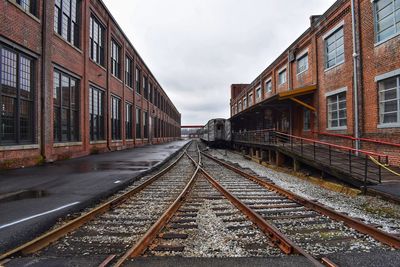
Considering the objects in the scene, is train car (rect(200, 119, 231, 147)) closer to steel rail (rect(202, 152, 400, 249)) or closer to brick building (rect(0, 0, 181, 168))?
brick building (rect(0, 0, 181, 168))

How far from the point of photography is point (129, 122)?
2944 centimetres

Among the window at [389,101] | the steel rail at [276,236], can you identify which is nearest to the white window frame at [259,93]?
the window at [389,101]

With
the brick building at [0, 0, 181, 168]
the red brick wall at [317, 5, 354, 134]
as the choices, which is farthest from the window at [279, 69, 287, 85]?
the brick building at [0, 0, 181, 168]

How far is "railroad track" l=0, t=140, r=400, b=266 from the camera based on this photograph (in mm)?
3799

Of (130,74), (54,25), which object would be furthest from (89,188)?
(130,74)

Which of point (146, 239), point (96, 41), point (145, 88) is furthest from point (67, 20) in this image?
point (145, 88)

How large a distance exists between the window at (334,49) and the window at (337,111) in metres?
1.78

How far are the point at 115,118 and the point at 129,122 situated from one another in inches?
190

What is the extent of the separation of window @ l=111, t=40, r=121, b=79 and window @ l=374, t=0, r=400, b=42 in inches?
767

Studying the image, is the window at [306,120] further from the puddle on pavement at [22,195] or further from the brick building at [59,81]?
the puddle on pavement at [22,195]

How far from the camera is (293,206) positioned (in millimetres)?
6352

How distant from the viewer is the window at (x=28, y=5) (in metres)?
11.9

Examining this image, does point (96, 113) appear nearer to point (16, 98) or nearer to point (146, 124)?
point (16, 98)

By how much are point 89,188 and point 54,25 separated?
10.6 m
